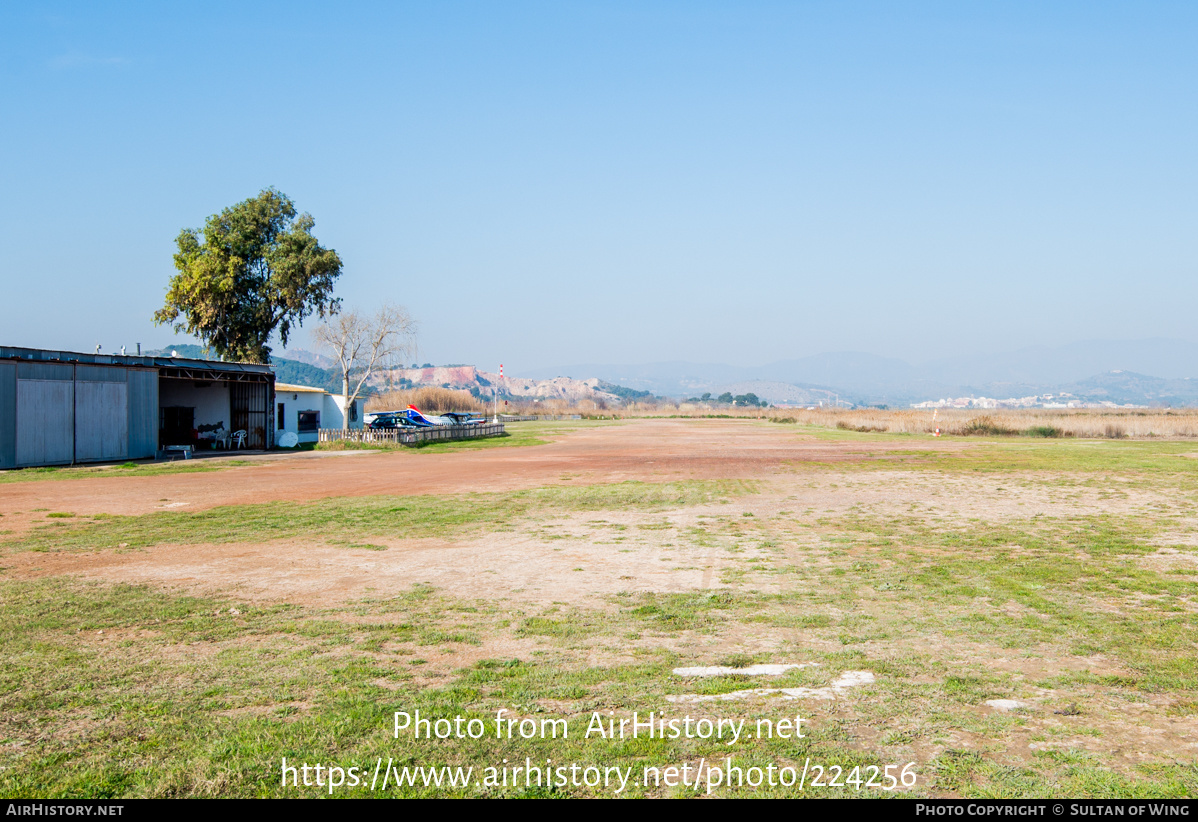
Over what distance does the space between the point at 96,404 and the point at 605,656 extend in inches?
1173

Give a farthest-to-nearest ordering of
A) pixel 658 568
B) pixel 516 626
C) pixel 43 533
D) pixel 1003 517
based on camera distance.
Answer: pixel 1003 517
pixel 43 533
pixel 658 568
pixel 516 626

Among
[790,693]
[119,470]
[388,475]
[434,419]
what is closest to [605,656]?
[790,693]

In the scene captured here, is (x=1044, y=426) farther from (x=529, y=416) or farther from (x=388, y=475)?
(x=529, y=416)

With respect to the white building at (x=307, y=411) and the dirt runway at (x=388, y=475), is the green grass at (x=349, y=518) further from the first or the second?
the white building at (x=307, y=411)

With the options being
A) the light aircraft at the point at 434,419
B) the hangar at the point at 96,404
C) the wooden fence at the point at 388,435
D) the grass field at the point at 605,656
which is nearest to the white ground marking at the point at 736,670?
the grass field at the point at 605,656

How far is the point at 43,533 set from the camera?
13227 millimetres

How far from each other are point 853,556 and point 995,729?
6.71m

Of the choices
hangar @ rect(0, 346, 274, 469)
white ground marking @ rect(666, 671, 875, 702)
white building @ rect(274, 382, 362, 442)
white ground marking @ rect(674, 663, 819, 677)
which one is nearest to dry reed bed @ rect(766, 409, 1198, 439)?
white building @ rect(274, 382, 362, 442)

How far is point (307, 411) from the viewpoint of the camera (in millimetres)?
46500

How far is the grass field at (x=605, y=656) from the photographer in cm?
444

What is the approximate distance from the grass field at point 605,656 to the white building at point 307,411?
2994cm

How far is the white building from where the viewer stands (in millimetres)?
43688
